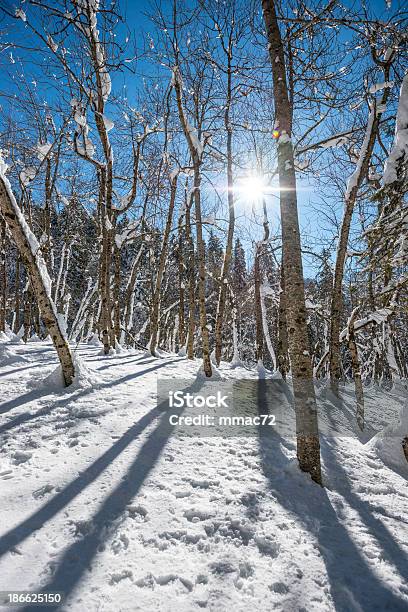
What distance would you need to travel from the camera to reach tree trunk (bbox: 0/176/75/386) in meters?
4.48

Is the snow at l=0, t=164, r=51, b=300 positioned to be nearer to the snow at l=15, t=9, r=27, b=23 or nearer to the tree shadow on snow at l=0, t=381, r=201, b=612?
the snow at l=15, t=9, r=27, b=23

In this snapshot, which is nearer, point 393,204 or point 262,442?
point 393,204

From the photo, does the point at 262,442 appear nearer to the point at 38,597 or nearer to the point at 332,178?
the point at 38,597

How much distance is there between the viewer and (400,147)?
3479mm

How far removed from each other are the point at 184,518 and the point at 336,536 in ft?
4.16

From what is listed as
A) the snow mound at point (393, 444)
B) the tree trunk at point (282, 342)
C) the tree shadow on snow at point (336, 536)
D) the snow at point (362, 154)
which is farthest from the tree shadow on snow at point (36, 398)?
the snow at point (362, 154)

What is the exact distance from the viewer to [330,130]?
33.8 ft

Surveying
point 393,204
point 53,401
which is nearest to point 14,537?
point 53,401

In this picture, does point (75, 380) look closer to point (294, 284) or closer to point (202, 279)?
point (202, 279)

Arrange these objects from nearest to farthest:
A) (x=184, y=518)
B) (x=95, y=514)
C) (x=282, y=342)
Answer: (x=95, y=514) < (x=184, y=518) < (x=282, y=342)

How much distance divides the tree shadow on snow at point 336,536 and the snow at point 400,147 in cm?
356

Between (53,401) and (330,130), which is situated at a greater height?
(330,130)

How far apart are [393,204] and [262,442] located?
3.53m

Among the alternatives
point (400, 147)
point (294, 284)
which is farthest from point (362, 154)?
point (294, 284)
